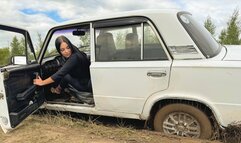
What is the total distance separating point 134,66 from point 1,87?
6.10ft

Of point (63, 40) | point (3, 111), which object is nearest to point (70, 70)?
point (63, 40)

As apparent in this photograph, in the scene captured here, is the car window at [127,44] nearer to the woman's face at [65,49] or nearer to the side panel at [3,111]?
the woman's face at [65,49]

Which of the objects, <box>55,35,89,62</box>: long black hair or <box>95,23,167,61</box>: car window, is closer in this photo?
<box>95,23,167,61</box>: car window

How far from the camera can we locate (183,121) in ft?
13.2

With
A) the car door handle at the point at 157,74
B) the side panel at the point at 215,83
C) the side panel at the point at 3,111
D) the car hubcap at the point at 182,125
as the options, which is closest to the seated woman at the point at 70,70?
the side panel at the point at 3,111

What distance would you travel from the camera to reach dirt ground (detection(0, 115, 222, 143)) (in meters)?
3.92

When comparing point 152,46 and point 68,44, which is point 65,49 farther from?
point 152,46

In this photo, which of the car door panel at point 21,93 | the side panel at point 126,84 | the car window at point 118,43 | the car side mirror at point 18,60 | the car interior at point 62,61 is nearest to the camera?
the side panel at point 126,84

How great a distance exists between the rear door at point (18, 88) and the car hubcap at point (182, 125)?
6.91ft

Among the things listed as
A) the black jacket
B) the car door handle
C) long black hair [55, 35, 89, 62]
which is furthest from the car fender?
long black hair [55, 35, 89, 62]

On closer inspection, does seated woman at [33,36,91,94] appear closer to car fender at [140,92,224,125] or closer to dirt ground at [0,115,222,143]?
dirt ground at [0,115,222,143]

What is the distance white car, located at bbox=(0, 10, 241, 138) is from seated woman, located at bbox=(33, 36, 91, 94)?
36cm

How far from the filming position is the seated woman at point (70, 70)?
489 centimetres

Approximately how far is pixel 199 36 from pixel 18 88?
2738 millimetres
